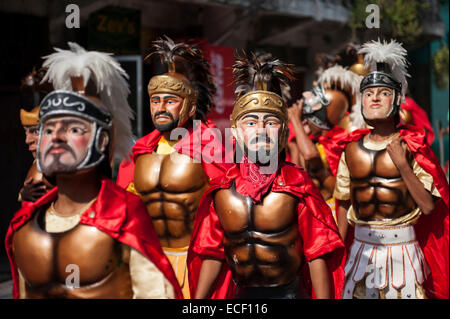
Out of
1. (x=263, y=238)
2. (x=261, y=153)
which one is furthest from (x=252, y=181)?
(x=263, y=238)

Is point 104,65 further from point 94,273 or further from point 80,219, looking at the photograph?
point 94,273

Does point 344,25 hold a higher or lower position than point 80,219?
higher

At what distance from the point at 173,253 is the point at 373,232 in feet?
5.63

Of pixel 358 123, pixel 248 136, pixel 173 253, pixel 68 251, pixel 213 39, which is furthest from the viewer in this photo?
pixel 213 39

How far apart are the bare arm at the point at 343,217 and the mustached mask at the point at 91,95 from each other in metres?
2.63

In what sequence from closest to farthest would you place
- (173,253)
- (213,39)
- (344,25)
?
(173,253)
(213,39)
(344,25)

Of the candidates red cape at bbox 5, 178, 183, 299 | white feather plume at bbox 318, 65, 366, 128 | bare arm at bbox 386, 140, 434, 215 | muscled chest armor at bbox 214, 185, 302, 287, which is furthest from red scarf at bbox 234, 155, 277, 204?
white feather plume at bbox 318, 65, 366, 128

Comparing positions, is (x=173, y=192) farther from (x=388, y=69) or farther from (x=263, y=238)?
(x=388, y=69)

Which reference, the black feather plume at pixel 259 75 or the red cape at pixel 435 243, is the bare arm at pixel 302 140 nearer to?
the red cape at pixel 435 243

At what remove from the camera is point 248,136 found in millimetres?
3270

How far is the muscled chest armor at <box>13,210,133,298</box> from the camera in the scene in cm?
263

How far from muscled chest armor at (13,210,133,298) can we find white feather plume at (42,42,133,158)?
563 millimetres

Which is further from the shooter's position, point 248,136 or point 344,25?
point 344,25

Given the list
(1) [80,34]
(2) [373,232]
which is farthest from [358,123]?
(1) [80,34]
